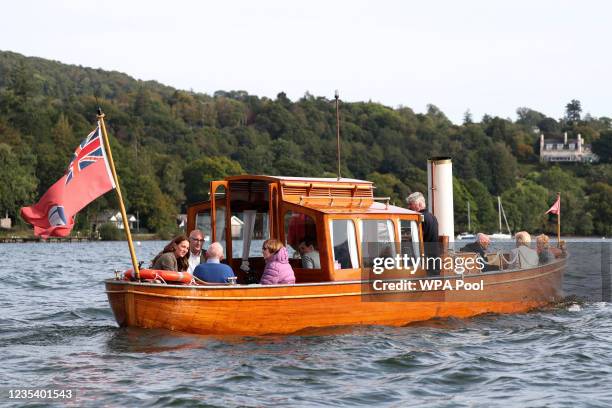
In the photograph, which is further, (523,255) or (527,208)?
(527,208)

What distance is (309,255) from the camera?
17.3 m

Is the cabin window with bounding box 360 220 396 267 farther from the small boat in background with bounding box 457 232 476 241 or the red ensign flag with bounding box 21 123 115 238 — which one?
the small boat in background with bounding box 457 232 476 241

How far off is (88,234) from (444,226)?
100864mm

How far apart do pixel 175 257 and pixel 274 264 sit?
1.66 m

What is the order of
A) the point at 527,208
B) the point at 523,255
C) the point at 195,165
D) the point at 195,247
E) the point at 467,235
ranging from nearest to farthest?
the point at 195,247, the point at 523,255, the point at 467,235, the point at 195,165, the point at 527,208

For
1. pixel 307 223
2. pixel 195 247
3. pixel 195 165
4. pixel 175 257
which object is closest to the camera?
pixel 175 257

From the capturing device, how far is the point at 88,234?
118625mm

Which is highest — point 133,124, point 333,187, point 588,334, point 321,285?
point 133,124

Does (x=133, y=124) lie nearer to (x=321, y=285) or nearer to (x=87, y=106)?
(x=87, y=106)

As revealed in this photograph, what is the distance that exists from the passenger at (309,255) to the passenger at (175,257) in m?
2.16

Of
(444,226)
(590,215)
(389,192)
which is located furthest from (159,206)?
(444,226)

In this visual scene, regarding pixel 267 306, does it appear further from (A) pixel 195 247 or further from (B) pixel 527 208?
(B) pixel 527 208

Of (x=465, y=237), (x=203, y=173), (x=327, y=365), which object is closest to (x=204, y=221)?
(x=327, y=365)

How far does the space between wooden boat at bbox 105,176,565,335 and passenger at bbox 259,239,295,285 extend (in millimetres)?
232
